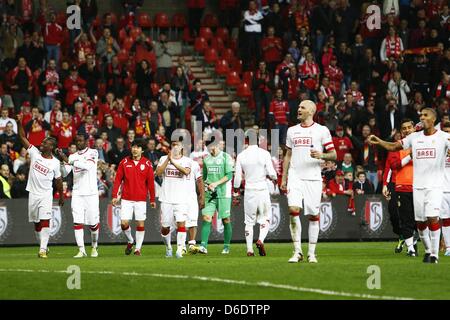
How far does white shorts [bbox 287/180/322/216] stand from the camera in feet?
61.2

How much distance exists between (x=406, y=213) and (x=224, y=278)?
25.1 feet

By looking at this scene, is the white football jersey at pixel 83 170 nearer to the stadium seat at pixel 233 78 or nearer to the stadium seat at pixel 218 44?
the stadium seat at pixel 233 78

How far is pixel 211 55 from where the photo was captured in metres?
38.1

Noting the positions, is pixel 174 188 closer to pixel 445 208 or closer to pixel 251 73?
pixel 445 208

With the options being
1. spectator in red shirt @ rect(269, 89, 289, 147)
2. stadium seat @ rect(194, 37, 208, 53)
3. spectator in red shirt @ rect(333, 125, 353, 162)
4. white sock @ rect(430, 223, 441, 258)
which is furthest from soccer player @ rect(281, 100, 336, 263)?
stadium seat @ rect(194, 37, 208, 53)

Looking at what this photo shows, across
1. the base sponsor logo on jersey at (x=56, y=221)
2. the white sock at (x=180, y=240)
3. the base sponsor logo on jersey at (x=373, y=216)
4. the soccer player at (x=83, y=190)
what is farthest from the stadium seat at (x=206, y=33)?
the white sock at (x=180, y=240)

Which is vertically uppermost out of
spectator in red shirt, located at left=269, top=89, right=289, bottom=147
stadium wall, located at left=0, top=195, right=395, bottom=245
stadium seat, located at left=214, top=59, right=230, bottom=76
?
stadium seat, located at left=214, top=59, right=230, bottom=76

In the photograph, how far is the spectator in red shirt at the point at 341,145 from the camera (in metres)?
32.3

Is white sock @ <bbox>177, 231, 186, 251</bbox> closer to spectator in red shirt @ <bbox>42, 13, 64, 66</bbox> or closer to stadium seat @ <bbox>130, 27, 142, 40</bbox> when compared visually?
spectator in red shirt @ <bbox>42, 13, 64, 66</bbox>

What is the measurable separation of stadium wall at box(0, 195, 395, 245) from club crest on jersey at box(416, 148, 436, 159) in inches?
448

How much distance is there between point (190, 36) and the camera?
39.1 metres

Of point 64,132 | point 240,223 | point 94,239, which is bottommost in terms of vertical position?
point 240,223

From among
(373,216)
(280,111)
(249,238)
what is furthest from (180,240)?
(280,111)

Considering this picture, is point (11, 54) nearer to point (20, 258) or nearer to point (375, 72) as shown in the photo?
point (375, 72)
